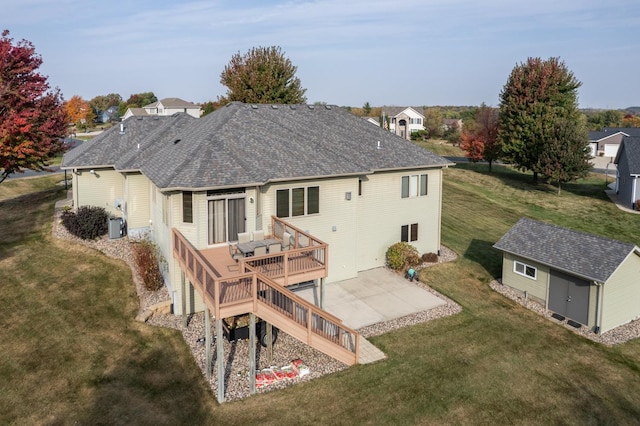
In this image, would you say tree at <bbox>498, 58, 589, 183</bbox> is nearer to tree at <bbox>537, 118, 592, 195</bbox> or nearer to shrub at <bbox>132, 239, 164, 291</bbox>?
tree at <bbox>537, 118, 592, 195</bbox>

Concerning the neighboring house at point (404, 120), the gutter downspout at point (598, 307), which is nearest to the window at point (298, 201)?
the gutter downspout at point (598, 307)

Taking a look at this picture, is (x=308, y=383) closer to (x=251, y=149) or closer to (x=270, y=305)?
(x=270, y=305)

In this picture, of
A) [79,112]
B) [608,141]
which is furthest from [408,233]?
[79,112]

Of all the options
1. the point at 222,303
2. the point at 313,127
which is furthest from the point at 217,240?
the point at 313,127

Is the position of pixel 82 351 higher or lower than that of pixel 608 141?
lower

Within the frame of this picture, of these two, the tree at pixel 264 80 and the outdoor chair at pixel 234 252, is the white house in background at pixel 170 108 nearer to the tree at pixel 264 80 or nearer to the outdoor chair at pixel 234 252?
the tree at pixel 264 80

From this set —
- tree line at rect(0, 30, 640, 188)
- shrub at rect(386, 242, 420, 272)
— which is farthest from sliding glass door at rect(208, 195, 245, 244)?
tree line at rect(0, 30, 640, 188)
